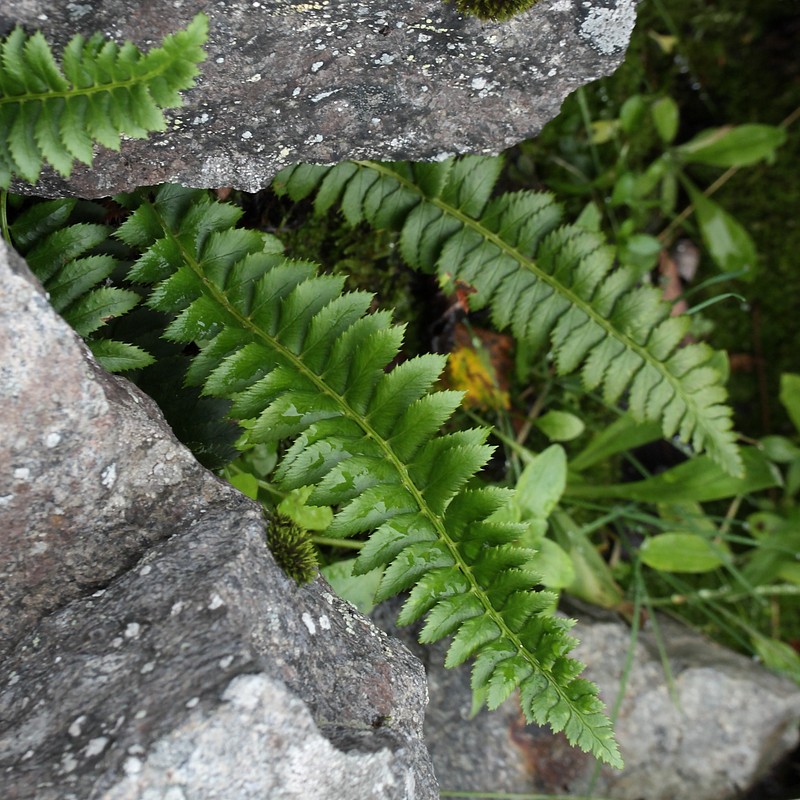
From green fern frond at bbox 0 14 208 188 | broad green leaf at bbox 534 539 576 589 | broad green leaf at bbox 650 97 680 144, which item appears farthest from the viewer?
broad green leaf at bbox 650 97 680 144

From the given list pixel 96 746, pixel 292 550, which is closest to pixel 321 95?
pixel 292 550

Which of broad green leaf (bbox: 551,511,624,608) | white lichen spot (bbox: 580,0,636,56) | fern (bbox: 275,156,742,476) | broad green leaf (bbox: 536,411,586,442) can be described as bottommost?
broad green leaf (bbox: 551,511,624,608)

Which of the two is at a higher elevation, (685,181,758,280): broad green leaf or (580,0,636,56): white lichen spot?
(580,0,636,56): white lichen spot

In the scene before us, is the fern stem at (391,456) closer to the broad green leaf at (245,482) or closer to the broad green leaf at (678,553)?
the broad green leaf at (245,482)

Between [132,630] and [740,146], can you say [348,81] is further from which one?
[740,146]

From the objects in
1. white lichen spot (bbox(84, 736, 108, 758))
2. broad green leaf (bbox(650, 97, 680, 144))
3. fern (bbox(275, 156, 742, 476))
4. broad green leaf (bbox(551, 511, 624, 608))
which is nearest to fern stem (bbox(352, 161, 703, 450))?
fern (bbox(275, 156, 742, 476))

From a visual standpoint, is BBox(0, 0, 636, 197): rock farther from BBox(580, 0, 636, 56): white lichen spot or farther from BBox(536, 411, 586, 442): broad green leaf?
BBox(536, 411, 586, 442): broad green leaf

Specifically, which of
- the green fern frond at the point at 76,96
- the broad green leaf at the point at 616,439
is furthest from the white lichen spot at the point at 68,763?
the broad green leaf at the point at 616,439

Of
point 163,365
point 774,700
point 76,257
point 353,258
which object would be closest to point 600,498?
point 774,700
